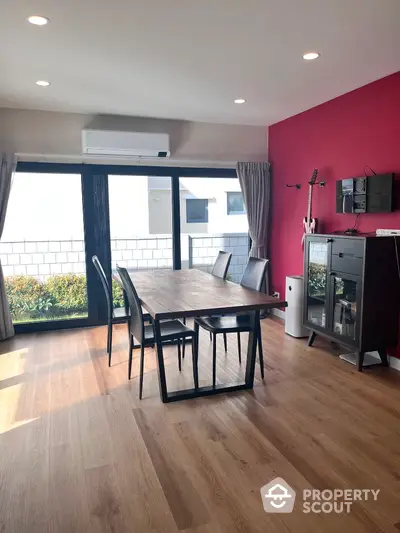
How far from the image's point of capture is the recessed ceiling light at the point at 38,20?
233 cm

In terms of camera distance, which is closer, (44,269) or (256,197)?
(44,269)

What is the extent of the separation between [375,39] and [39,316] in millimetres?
4405

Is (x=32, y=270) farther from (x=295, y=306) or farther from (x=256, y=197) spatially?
(x=295, y=306)

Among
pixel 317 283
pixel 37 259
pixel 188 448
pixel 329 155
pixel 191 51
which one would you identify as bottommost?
pixel 188 448

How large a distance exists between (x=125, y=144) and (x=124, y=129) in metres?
0.28

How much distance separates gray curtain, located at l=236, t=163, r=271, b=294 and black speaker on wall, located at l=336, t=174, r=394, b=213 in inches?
57.8

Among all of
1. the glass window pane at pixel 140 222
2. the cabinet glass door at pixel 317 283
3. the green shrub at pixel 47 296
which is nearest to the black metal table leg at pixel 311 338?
the cabinet glass door at pixel 317 283

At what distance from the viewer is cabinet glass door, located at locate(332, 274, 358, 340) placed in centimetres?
348

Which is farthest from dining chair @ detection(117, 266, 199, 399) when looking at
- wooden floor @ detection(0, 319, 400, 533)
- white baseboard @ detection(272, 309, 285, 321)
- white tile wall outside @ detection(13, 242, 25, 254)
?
white baseboard @ detection(272, 309, 285, 321)

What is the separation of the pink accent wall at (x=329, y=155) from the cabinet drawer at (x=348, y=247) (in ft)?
1.27

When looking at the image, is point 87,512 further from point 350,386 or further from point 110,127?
point 110,127

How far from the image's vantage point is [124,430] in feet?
8.29

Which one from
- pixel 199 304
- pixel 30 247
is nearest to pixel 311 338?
pixel 199 304

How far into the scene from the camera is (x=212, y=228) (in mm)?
5547
